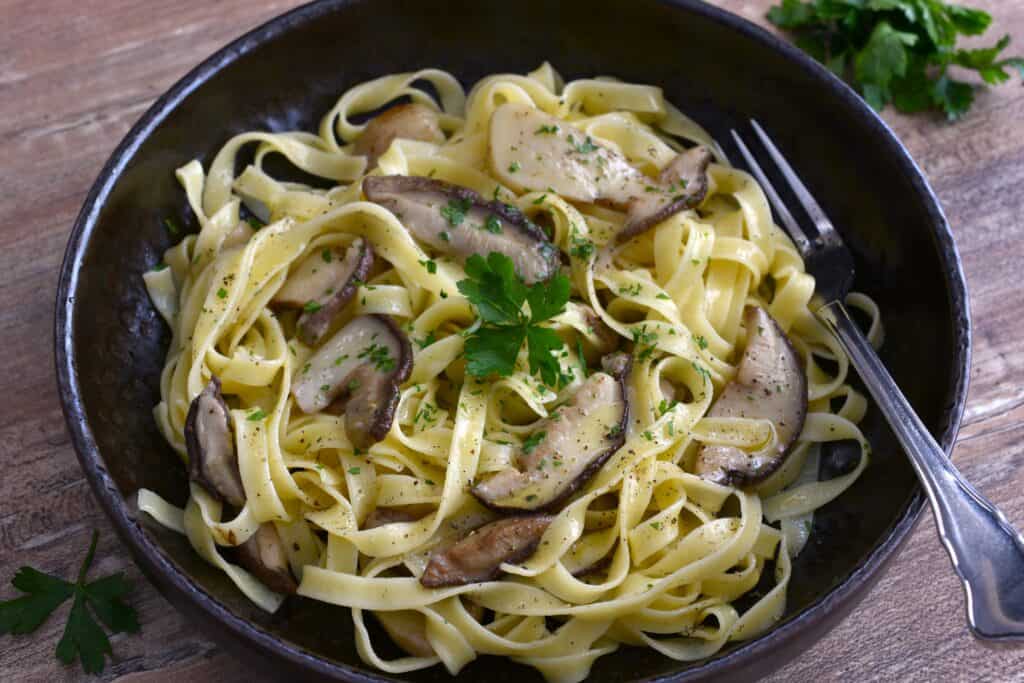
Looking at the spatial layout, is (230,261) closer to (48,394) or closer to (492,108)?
(48,394)

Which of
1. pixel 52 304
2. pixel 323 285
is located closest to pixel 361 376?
pixel 323 285

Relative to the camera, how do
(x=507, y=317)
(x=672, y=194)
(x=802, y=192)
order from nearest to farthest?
(x=507, y=317) < (x=672, y=194) < (x=802, y=192)

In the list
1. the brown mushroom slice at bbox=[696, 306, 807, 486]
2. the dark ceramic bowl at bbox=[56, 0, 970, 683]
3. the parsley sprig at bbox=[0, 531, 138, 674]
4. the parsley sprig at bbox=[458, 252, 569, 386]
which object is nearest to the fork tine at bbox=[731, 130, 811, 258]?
the dark ceramic bowl at bbox=[56, 0, 970, 683]

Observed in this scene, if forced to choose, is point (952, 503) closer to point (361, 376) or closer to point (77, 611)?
point (361, 376)

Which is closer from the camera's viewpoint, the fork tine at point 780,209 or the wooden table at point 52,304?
the wooden table at point 52,304

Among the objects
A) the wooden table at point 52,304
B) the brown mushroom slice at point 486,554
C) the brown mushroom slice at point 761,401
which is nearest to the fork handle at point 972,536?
the brown mushroom slice at point 761,401

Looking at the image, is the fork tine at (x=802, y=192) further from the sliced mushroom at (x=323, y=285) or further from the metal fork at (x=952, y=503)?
A: the sliced mushroom at (x=323, y=285)
